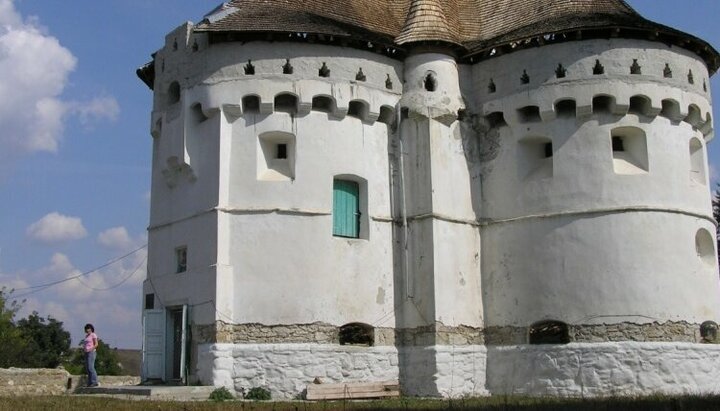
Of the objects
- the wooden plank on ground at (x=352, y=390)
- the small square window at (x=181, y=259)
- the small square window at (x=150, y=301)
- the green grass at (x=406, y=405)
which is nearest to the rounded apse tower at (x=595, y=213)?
the wooden plank on ground at (x=352, y=390)

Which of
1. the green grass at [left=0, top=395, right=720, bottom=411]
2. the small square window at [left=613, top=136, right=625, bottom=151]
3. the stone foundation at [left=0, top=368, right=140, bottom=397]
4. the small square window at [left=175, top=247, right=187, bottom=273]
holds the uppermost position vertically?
the small square window at [left=613, top=136, right=625, bottom=151]

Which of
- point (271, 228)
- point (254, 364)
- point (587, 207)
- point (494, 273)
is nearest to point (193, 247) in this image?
point (271, 228)

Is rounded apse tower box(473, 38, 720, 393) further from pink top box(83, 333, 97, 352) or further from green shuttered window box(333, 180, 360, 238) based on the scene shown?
pink top box(83, 333, 97, 352)

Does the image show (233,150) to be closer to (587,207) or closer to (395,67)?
(395,67)

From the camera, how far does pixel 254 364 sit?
21.9 metres

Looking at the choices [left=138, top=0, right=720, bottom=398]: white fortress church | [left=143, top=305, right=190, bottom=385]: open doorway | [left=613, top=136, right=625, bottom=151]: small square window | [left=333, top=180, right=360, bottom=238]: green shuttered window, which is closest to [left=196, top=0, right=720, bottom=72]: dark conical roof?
[left=138, top=0, right=720, bottom=398]: white fortress church

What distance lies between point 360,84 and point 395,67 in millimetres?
1599

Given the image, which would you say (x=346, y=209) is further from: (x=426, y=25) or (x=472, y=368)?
(x=426, y=25)

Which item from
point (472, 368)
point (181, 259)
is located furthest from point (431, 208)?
point (181, 259)

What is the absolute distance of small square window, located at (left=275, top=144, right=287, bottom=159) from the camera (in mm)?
23938

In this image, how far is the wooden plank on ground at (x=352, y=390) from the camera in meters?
21.7

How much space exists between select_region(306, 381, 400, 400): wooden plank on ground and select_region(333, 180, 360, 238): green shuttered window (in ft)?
13.8

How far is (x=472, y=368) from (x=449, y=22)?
1099cm

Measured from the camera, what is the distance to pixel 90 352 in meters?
22.8
